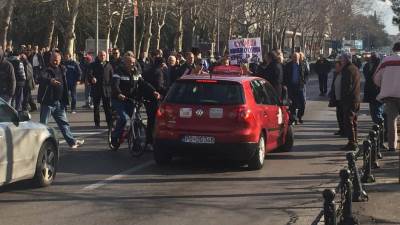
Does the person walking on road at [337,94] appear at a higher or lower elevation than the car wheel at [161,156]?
higher

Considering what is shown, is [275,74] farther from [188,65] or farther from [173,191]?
[173,191]

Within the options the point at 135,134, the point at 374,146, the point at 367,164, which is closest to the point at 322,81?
the point at 135,134

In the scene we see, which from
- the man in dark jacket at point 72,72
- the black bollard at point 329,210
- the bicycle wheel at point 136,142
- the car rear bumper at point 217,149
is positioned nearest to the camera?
the black bollard at point 329,210

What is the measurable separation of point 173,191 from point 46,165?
1.71 metres

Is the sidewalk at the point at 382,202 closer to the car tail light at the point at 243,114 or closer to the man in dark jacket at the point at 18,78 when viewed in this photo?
the car tail light at the point at 243,114

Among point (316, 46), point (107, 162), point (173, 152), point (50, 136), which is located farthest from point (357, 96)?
point (316, 46)

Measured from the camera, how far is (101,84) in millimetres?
16016

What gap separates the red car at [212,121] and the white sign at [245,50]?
16.0m

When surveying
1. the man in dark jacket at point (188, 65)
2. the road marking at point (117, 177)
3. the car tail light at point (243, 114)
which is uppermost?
the man in dark jacket at point (188, 65)

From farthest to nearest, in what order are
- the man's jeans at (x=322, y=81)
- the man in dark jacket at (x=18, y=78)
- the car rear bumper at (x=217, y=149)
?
the man's jeans at (x=322, y=81) < the man in dark jacket at (x=18, y=78) < the car rear bumper at (x=217, y=149)

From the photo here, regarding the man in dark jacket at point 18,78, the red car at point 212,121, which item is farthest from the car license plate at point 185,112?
the man in dark jacket at point 18,78

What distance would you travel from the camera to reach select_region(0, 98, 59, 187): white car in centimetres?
808

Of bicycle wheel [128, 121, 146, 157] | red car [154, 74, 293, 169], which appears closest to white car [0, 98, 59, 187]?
red car [154, 74, 293, 169]

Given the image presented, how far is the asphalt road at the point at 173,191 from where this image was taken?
24.5ft
